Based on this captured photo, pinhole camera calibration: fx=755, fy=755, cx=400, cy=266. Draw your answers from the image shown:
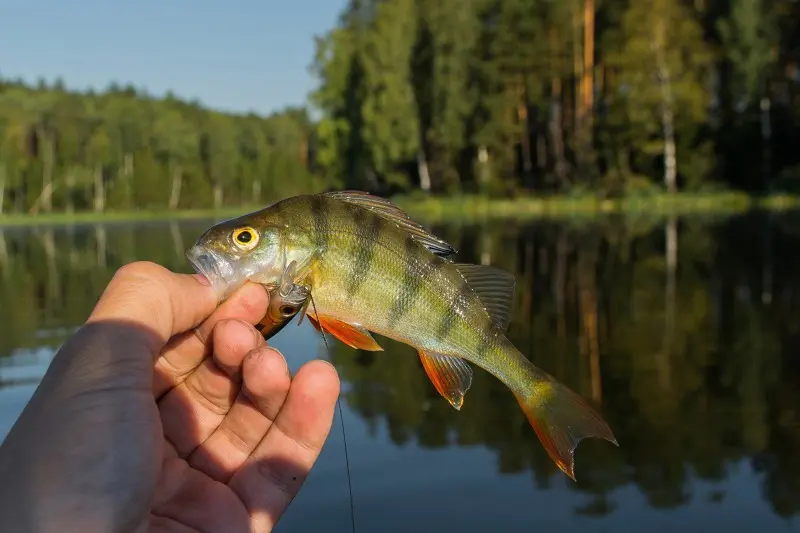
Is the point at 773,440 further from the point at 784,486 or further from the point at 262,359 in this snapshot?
the point at 262,359

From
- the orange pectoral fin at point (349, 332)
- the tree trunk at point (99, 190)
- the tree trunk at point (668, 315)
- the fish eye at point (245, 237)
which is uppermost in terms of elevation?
the fish eye at point (245, 237)

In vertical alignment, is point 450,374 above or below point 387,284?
below

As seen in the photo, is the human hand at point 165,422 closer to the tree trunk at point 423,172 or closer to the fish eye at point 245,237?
the fish eye at point 245,237

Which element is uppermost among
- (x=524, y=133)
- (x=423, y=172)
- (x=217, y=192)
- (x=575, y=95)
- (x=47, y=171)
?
(x=575, y=95)

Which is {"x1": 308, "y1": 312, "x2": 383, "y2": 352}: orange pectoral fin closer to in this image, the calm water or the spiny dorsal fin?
the spiny dorsal fin

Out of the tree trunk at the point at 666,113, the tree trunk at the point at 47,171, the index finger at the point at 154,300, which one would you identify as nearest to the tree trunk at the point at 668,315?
the index finger at the point at 154,300

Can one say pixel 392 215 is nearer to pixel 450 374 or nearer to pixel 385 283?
pixel 385 283

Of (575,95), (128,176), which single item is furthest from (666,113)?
(128,176)
